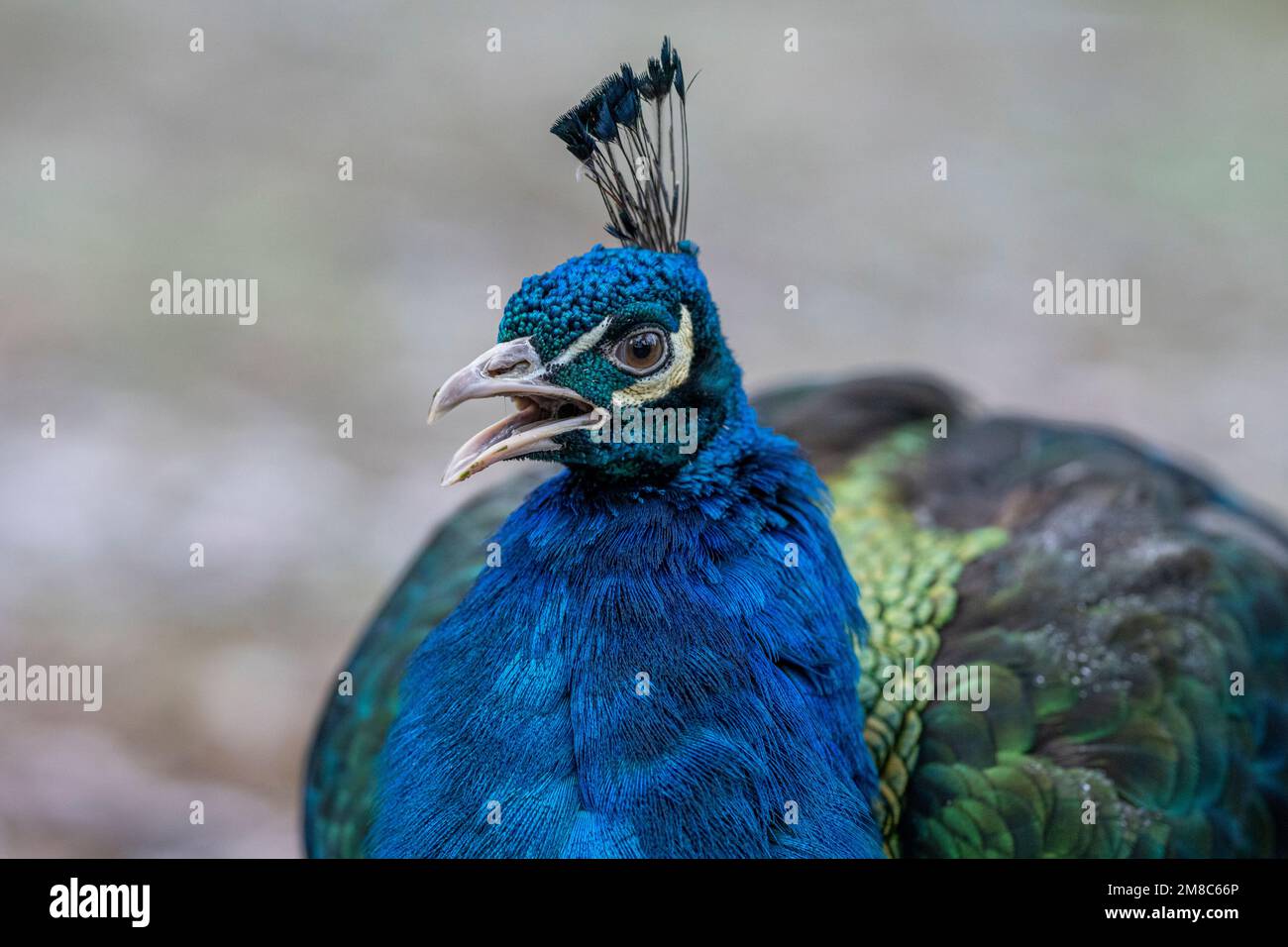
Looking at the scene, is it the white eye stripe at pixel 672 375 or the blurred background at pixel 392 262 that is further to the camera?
the blurred background at pixel 392 262

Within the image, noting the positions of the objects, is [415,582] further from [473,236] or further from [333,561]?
[473,236]

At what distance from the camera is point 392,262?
21.6ft

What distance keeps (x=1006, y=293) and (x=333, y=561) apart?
12.6 feet

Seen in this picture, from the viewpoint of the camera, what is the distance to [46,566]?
4.91 metres

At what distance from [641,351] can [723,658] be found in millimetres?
548

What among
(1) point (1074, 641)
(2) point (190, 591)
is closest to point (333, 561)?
(2) point (190, 591)

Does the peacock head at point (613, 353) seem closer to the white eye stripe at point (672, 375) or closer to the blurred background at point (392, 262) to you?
the white eye stripe at point (672, 375)

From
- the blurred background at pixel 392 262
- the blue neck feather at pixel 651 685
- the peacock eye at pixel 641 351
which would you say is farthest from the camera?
the blurred background at pixel 392 262

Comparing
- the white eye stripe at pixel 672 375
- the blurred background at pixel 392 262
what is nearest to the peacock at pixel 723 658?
the white eye stripe at pixel 672 375

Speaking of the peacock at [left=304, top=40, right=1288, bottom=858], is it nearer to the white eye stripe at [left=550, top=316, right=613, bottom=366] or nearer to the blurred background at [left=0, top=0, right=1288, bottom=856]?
the white eye stripe at [left=550, top=316, right=613, bottom=366]

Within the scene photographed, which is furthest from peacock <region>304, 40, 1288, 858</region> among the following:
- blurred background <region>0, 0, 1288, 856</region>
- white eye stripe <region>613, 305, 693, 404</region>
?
blurred background <region>0, 0, 1288, 856</region>

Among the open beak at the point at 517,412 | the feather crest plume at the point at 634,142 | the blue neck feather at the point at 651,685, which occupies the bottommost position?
the blue neck feather at the point at 651,685

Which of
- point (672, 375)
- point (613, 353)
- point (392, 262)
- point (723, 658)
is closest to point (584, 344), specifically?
point (613, 353)

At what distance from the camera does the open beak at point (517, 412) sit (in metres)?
2.12
